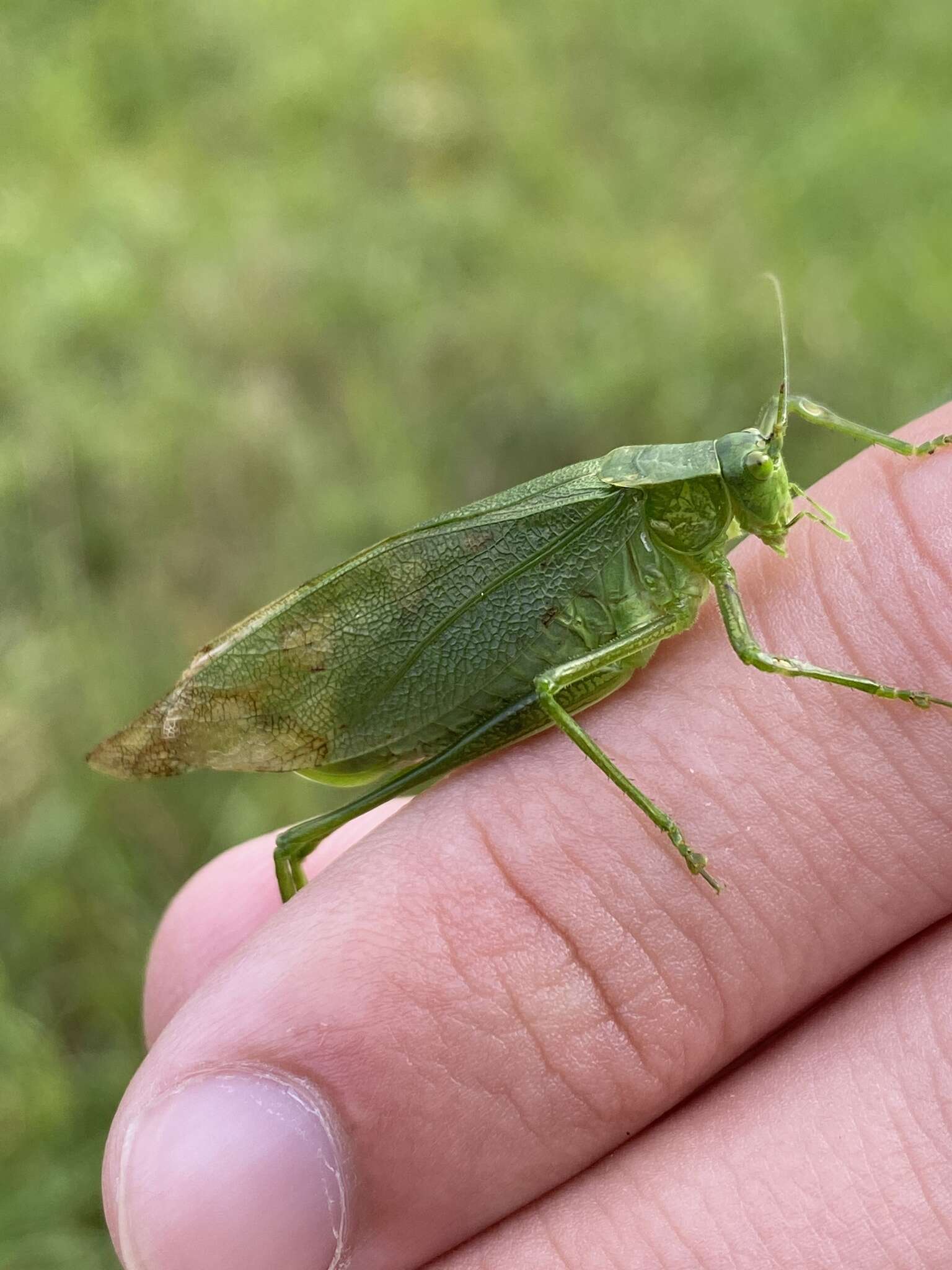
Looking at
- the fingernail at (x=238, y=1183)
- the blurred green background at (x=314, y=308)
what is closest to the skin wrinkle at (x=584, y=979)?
the fingernail at (x=238, y=1183)

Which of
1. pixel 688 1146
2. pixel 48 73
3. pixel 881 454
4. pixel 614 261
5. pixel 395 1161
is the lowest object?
pixel 688 1146

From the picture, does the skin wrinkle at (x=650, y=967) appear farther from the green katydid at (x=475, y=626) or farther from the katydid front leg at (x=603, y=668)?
the green katydid at (x=475, y=626)

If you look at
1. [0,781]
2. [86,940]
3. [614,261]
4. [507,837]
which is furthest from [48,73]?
[507,837]

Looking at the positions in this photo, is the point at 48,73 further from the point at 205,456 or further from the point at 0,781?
the point at 0,781

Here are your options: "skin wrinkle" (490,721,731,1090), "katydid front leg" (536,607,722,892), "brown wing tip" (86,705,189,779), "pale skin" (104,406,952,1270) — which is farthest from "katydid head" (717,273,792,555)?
"brown wing tip" (86,705,189,779)

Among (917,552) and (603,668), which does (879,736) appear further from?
(603,668)

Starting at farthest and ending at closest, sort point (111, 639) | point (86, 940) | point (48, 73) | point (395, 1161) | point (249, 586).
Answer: point (48, 73) < point (249, 586) < point (111, 639) < point (86, 940) < point (395, 1161)
